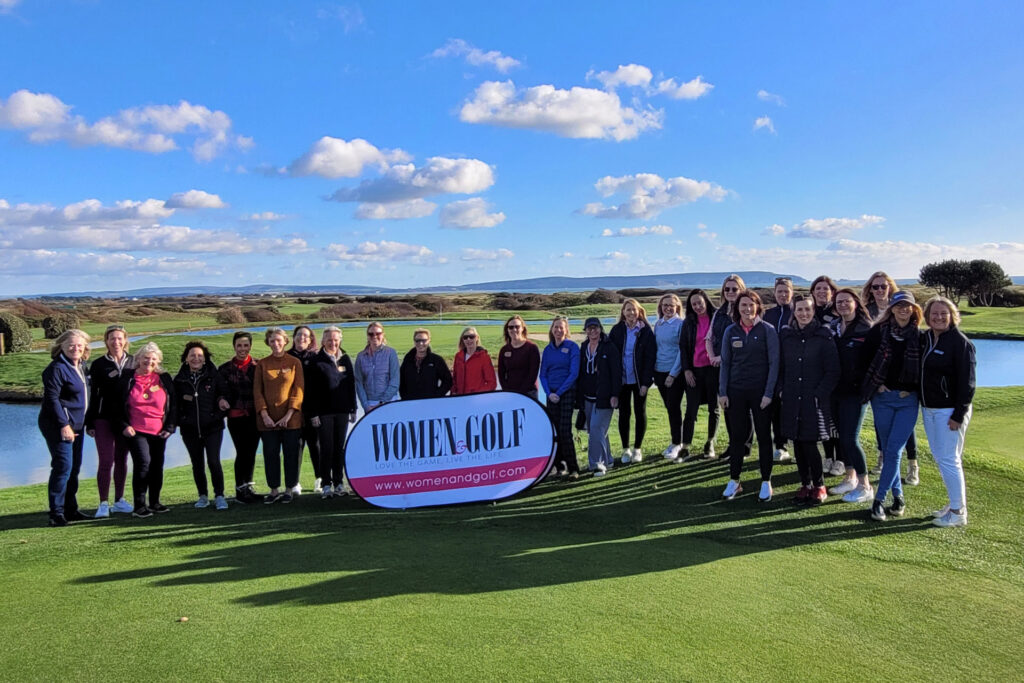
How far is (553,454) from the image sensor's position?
732 cm

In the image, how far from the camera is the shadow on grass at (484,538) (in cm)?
478

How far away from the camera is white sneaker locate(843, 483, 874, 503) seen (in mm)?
6527

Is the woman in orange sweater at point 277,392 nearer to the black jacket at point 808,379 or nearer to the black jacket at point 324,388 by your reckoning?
the black jacket at point 324,388

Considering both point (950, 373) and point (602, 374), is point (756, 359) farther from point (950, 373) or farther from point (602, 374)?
point (602, 374)

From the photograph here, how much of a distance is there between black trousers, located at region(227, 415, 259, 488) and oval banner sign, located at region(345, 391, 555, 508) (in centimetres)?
141

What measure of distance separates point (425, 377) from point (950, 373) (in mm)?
5444

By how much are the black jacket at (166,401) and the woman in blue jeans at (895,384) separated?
24.3ft

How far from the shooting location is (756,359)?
660 cm

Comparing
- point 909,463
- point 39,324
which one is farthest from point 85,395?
point 39,324

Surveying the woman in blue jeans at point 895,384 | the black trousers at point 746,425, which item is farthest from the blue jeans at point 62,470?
the woman in blue jeans at point 895,384

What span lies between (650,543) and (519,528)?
4.11 feet

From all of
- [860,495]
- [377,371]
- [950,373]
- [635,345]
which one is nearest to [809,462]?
[860,495]

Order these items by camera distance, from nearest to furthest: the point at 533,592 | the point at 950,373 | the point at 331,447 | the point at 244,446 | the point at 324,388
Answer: the point at 533,592
the point at 950,373
the point at 324,388
the point at 244,446
the point at 331,447

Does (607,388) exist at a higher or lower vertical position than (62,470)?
higher
